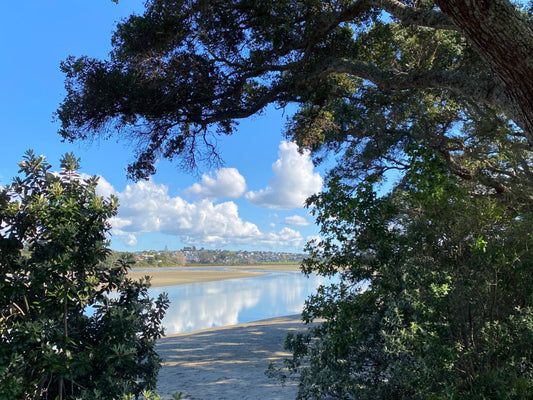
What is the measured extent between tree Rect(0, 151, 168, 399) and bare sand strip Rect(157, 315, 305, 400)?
11.1 feet

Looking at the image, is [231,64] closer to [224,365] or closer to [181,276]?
[224,365]

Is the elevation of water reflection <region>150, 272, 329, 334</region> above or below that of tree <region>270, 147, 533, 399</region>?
below

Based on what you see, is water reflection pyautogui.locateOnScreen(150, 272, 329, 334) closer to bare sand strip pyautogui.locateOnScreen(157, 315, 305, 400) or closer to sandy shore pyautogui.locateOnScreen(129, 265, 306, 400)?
bare sand strip pyautogui.locateOnScreen(157, 315, 305, 400)

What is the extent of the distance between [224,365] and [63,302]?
6.58 metres

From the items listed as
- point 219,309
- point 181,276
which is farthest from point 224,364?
point 181,276

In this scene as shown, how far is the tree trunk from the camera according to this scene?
117 inches

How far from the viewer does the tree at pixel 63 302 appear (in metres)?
3.34

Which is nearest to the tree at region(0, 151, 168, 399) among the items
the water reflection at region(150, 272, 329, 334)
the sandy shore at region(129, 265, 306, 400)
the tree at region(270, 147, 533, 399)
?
the sandy shore at region(129, 265, 306, 400)

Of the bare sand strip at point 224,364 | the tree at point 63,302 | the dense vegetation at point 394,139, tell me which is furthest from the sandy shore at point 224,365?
the dense vegetation at point 394,139

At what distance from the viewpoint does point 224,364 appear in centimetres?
938

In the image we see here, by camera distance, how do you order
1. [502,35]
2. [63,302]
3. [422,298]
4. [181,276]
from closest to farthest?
1. [502,35]
2. [63,302]
3. [422,298]
4. [181,276]

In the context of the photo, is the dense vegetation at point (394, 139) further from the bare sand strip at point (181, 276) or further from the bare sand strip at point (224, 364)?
the bare sand strip at point (181, 276)

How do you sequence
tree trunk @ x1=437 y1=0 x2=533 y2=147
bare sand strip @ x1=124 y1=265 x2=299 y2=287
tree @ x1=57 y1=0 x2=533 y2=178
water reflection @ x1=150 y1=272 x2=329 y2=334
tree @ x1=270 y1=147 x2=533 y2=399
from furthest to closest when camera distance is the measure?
bare sand strip @ x1=124 y1=265 x2=299 y2=287
water reflection @ x1=150 y1=272 x2=329 y2=334
tree @ x1=57 y1=0 x2=533 y2=178
tree @ x1=270 y1=147 x2=533 y2=399
tree trunk @ x1=437 y1=0 x2=533 y2=147

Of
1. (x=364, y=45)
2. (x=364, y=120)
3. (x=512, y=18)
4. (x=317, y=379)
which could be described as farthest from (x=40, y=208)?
(x=364, y=120)
